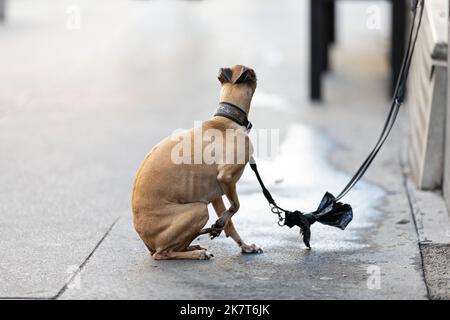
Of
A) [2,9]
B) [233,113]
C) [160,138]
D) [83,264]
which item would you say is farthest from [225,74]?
[2,9]

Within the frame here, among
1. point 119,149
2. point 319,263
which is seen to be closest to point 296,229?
point 319,263

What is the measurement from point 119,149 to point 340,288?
14.3ft

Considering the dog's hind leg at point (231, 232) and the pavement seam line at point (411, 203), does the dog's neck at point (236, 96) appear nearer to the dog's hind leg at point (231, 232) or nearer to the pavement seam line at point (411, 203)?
the dog's hind leg at point (231, 232)

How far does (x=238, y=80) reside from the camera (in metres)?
5.86

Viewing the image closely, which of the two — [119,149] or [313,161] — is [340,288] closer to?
[313,161]

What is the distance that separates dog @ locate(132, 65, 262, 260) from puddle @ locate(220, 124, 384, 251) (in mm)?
801

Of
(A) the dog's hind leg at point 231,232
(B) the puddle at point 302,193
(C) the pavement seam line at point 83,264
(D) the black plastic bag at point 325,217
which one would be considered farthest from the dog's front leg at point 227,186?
(C) the pavement seam line at point 83,264

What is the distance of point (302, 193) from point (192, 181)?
7.42 ft

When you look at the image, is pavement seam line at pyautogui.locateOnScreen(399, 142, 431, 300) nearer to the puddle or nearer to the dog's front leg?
the puddle

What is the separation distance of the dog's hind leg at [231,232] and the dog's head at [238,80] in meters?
0.68

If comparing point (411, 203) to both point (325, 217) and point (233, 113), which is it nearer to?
point (325, 217)

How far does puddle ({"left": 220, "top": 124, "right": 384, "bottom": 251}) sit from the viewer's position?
21.9 ft

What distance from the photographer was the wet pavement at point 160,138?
18.8 feet

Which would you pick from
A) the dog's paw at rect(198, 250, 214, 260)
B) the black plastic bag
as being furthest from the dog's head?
the dog's paw at rect(198, 250, 214, 260)
